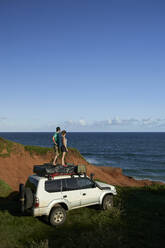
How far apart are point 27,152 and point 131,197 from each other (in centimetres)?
1283

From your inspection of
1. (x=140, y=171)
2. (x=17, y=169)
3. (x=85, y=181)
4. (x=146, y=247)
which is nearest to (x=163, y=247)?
(x=146, y=247)

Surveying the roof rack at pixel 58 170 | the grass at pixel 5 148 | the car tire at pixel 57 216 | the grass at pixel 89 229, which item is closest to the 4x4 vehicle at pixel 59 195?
the car tire at pixel 57 216

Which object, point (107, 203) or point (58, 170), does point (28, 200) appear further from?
point (107, 203)

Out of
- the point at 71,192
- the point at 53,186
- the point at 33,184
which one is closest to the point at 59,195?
the point at 53,186

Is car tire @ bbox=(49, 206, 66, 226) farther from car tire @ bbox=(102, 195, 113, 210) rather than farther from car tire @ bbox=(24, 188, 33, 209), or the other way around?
car tire @ bbox=(102, 195, 113, 210)

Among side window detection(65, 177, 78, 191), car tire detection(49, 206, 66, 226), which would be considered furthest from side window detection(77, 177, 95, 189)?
car tire detection(49, 206, 66, 226)

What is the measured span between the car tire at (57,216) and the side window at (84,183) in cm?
149

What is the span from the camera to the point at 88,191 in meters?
10.4

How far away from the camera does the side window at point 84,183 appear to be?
1030 centimetres

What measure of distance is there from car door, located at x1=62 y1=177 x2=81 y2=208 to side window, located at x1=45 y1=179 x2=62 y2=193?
10.4 inches

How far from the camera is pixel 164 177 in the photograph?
114 feet

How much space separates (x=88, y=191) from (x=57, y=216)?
1946mm

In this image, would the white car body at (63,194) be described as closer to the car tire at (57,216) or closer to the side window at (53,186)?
the side window at (53,186)

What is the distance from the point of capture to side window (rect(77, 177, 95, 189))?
1030cm
